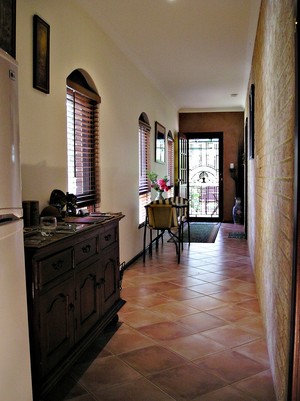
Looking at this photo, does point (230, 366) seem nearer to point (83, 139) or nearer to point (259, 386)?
point (259, 386)

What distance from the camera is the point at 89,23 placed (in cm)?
383

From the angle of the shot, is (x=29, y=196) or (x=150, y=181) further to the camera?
(x=150, y=181)

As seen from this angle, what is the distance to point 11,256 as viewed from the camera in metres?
1.49

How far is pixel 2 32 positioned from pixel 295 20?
152 cm

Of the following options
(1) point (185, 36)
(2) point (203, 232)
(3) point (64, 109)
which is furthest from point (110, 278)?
(2) point (203, 232)

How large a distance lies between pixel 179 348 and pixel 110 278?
0.71m

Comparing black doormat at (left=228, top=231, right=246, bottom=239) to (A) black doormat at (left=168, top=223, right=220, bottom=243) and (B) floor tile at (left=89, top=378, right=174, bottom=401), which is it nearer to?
(A) black doormat at (left=168, top=223, right=220, bottom=243)

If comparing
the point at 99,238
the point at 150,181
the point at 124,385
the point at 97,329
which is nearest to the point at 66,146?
the point at 99,238

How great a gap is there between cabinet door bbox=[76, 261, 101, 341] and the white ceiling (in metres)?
2.40

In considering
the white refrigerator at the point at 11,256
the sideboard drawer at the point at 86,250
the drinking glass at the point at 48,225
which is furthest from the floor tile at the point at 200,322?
the white refrigerator at the point at 11,256

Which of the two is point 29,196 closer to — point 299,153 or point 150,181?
point 299,153

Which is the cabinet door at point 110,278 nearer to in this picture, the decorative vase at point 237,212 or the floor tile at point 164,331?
the floor tile at point 164,331

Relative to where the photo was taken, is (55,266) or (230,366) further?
(230,366)

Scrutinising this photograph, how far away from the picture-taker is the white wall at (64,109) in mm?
2748
